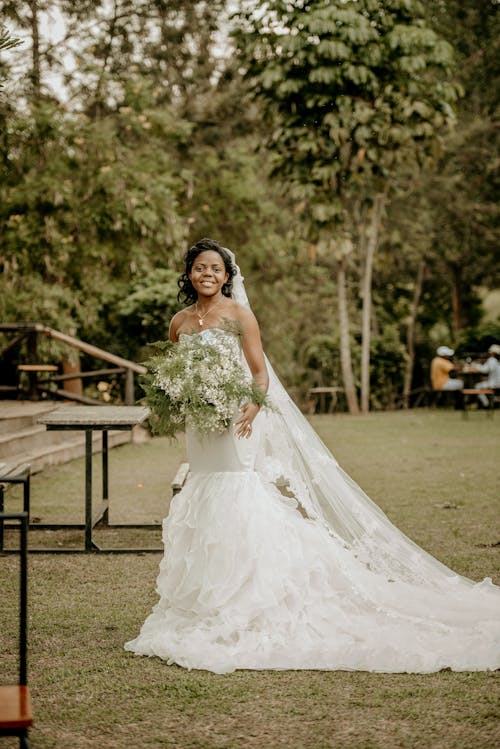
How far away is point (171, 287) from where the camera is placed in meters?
16.1

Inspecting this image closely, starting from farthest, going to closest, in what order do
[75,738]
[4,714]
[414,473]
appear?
[414,473]
[75,738]
[4,714]

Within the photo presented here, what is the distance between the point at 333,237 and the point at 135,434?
22.9 ft

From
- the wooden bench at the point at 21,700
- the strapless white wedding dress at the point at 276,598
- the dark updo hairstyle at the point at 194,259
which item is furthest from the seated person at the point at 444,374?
the wooden bench at the point at 21,700

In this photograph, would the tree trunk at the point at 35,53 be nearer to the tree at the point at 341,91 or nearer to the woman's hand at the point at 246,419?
the tree at the point at 341,91

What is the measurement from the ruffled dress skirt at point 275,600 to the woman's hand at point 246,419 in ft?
0.33

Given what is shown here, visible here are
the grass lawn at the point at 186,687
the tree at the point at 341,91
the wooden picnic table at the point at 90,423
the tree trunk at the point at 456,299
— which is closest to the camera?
the grass lawn at the point at 186,687

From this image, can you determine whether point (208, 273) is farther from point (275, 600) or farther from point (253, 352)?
point (275, 600)

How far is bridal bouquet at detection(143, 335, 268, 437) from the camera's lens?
4.90m

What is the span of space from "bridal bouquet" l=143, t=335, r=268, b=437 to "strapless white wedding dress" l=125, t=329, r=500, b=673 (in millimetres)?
121

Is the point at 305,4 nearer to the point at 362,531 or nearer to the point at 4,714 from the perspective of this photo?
the point at 362,531

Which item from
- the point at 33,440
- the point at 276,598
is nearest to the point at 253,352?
the point at 276,598

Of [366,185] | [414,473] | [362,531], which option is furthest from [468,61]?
[362,531]

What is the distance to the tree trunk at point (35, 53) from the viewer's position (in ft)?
55.9

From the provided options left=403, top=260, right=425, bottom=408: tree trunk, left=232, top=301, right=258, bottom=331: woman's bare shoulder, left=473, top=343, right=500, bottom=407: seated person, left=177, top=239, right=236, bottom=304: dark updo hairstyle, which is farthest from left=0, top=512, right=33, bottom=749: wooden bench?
left=403, top=260, right=425, bottom=408: tree trunk
